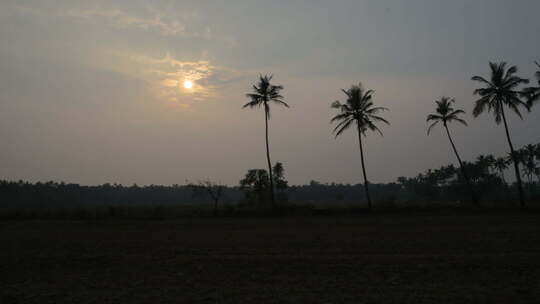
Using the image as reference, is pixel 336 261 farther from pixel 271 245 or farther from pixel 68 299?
pixel 68 299

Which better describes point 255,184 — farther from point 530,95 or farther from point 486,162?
point 486,162

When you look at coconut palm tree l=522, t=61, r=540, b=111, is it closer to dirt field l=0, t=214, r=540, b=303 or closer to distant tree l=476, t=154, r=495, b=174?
dirt field l=0, t=214, r=540, b=303

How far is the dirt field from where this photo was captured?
19.7ft

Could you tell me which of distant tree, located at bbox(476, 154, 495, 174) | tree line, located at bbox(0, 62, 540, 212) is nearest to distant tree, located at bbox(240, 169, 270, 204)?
tree line, located at bbox(0, 62, 540, 212)

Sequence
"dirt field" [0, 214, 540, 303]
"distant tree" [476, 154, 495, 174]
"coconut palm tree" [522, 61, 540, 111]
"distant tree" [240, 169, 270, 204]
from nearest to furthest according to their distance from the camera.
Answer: "dirt field" [0, 214, 540, 303] → "coconut palm tree" [522, 61, 540, 111] → "distant tree" [240, 169, 270, 204] → "distant tree" [476, 154, 495, 174]

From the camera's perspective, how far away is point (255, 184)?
38.5 m

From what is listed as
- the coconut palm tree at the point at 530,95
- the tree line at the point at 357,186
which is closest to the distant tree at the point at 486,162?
the tree line at the point at 357,186

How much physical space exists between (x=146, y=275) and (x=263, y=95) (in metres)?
24.0

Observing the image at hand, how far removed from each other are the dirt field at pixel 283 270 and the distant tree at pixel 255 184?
24.7 metres

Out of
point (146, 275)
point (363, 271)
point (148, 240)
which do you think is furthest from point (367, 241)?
point (148, 240)

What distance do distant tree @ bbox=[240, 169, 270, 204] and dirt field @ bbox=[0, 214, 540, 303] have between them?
24.7 meters

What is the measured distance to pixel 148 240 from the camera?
46.1ft

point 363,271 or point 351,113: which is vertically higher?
point 351,113

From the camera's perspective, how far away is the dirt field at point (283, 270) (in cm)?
601
